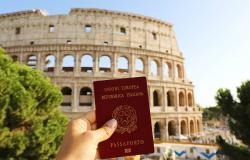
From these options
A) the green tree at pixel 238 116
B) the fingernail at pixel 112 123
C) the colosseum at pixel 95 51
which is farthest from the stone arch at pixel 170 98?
the fingernail at pixel 112 123

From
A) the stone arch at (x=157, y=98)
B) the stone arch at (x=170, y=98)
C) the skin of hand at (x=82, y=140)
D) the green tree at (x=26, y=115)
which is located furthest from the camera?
the stone arch at (x=170, y=98)

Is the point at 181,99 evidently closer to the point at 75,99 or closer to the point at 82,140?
the point at 75,99

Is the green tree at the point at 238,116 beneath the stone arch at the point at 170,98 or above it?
beneath

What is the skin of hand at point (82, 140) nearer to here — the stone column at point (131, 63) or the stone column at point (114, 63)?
the stone column at point (114, 63)

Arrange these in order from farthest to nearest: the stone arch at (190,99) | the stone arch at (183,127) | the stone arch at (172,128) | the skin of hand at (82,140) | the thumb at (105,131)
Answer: the stone arch at (190,99) < the stone arch at (183,127) < the stone arch at (172,128) < the thumb at (105,131) < the skin of hand at (82,140)

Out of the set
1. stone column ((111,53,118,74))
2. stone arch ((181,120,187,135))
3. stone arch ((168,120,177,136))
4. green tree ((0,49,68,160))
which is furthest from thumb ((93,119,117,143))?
stone arch ((181,120,187,135))

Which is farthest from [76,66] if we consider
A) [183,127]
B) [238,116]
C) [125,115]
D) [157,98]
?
[125,115]

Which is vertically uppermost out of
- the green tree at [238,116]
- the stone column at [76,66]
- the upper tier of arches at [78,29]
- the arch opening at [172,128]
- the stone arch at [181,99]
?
the upper tier of arches at [78,29]
